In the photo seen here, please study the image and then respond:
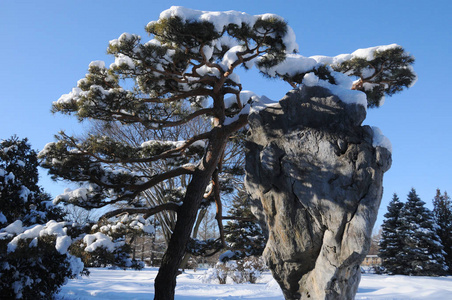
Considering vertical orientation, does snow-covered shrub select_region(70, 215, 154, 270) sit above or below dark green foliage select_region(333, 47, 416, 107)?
below

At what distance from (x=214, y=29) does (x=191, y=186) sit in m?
2.74

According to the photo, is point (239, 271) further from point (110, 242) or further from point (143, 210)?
point (110, 242)

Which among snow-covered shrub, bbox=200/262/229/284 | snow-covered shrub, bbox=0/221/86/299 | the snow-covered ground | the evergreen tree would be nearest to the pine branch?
snow-covered shrub, bbox=0/221/86/299

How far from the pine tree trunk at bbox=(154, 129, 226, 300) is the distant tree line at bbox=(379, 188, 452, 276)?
1482 centimetres

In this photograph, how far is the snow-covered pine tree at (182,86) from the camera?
5.07 meters

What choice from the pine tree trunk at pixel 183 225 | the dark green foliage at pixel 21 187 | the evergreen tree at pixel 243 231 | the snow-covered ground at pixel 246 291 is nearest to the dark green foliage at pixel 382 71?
the pine tree trunk at pixel 183 225

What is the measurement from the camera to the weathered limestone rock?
4.35 metres

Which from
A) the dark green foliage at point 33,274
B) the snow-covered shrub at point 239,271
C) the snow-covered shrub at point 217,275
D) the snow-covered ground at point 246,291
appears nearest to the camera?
the dark green foliage at point 33,274

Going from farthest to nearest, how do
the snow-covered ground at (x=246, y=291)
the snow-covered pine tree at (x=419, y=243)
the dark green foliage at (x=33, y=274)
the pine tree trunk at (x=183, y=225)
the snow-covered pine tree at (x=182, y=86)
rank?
the snow-covered pine tree at (x=419, y=243), the snow-covered ground at (x=246, y=291), the dark green foliage at (x=33, y=274), the pine tree trunk at (x=183, y=225), the snow-covered pine tree at (x=182, y=86)

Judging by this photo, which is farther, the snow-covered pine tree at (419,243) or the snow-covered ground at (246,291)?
the snow-covered pine tree at (419,243)

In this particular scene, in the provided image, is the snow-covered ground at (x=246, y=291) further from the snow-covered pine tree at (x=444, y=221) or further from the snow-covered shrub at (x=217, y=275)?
the snow-covered pine tree at (x=444, y=221)

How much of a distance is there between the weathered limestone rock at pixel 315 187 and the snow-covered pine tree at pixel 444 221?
635 inches

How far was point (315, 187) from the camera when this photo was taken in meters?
4.61

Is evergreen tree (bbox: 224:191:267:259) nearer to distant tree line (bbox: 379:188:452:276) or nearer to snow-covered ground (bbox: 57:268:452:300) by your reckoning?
snow-covered ground (bbox: 57:268:452:300)
